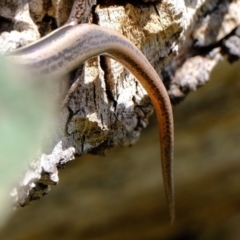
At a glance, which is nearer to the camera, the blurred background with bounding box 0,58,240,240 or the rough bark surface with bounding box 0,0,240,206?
the rough bark surface with bounding box 0,0,240,206

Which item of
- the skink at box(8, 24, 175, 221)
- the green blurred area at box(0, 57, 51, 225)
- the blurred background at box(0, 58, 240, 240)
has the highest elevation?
the blurred background at box(0, 58, 240, 240)

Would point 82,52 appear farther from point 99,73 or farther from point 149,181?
point 149,181

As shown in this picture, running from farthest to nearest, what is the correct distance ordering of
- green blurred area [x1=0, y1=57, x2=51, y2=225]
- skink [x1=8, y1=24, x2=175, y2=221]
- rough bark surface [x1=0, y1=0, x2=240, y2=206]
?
1. rough bark surface [x1=0, y1=0, x2=240, y2=206]
2. skink [x1=8, y1=24, x2=175, y2=221]
3. green blurred area [x1=0, y1=57, x2=51, y2=225]

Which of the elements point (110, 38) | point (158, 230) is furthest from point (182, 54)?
point (158, 230)

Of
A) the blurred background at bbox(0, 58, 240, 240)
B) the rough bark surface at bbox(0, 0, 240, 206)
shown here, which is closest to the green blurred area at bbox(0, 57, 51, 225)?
the rough bark surface at bbox(0, 0, 240, 206)

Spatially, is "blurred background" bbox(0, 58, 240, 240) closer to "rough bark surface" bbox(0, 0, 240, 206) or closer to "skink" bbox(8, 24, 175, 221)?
"rough bark surface" bbox(0, 0, 240, 206)

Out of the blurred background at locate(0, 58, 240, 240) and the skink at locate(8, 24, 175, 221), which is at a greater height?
the blurred background at locate(0, 58, 240, 240)

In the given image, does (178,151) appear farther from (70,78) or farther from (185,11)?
(70,78)

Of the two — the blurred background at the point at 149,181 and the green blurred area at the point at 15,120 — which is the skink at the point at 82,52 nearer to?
the green blurred area at the point at 15,120

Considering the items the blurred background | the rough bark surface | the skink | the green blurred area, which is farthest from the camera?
the blurred background
